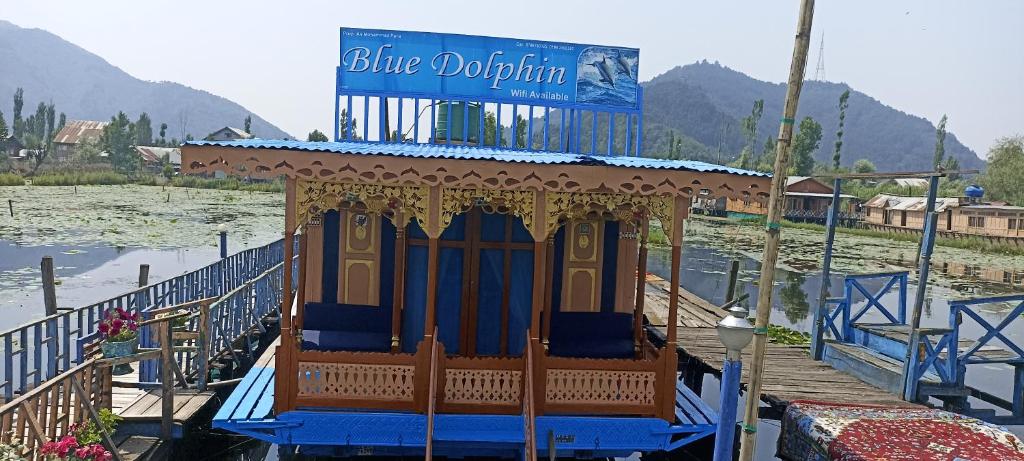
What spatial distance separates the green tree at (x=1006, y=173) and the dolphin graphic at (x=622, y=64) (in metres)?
87.7

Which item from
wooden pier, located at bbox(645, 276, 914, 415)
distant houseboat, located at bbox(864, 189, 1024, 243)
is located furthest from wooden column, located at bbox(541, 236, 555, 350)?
distant houseboat, located at bbox(864, 189, 1024, 243)

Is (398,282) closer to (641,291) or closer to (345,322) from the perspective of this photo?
(345,322)

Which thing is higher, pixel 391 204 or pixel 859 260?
pixel 391 204

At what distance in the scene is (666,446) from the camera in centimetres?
848

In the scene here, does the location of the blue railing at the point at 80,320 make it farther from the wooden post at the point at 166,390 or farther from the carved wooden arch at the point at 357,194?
the carved wooden arch at the point at 357,194

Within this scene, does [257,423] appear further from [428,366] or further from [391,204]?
[391,204]

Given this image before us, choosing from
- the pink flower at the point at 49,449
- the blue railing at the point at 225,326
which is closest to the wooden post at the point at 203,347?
the blue railing at the point at 225,326

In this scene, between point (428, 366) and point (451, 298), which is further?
point (451, 298)

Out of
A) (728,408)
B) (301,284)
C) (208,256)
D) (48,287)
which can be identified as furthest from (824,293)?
(208,256)

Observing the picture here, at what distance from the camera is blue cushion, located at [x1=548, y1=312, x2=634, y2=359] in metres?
10.3

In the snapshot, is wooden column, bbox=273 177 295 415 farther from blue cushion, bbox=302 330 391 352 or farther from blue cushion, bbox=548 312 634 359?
blue cushion, bbox=548 312 634 359

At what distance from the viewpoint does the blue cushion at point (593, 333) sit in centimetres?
1031

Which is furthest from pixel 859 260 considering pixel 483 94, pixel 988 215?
pixel 483 94

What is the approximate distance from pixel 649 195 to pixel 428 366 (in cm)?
353
